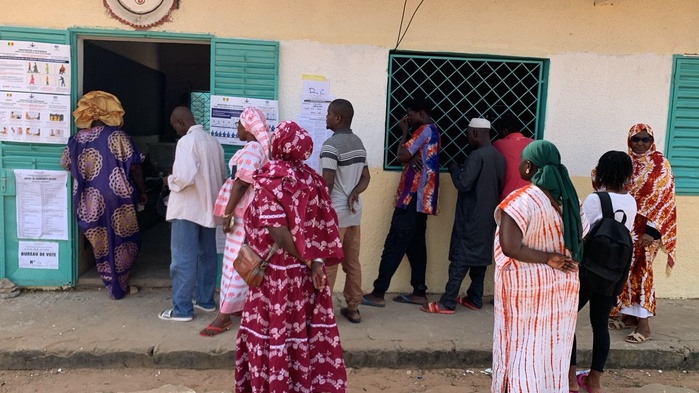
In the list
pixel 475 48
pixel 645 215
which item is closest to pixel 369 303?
pixel 645 215

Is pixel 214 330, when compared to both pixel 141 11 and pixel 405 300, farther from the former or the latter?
pixel 141 11

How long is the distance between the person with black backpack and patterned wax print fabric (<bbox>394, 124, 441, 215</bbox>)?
1.50m

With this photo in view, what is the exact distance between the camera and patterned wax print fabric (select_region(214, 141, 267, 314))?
12.4 feet

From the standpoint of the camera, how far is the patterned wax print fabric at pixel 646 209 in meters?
4.34

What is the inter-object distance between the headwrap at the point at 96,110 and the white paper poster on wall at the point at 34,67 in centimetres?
24

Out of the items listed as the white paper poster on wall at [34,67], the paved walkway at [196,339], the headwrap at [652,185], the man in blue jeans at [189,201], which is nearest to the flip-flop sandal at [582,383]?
the paved walkway at [196,339]

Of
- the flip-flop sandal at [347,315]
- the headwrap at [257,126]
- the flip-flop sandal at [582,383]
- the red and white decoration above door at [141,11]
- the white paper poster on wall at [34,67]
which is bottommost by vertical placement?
the flip-flop sandal at [582,383]

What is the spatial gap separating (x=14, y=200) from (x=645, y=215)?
5.22 meters

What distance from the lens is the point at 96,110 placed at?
4.62m

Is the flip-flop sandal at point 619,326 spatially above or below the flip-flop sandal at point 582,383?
above

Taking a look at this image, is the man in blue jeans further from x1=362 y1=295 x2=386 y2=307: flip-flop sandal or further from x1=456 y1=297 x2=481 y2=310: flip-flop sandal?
x1=456 y1=297 x2=481 y2=310: flip-flop sandal

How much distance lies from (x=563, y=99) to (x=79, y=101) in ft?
14.0

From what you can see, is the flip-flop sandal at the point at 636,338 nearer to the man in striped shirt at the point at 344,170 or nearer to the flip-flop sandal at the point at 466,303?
the flip-flop sandal at the point at 466,303

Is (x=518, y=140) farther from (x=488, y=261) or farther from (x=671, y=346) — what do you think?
(x=671, y=346)
